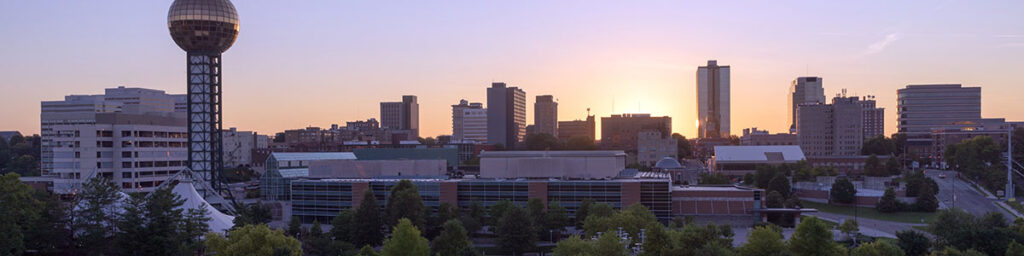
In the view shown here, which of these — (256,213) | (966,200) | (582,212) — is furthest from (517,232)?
(966,200)

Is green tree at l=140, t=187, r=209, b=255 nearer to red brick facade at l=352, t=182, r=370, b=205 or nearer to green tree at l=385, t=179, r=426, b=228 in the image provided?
green tree at l=385, t=179, r=426, b=228

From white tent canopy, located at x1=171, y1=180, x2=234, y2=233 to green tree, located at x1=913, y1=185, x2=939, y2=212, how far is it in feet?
244

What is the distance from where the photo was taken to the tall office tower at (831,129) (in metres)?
177

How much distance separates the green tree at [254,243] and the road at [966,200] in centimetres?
7036

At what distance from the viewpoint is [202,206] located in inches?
2341

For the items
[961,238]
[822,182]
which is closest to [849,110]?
[822,182]

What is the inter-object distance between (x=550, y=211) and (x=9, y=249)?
42.0m

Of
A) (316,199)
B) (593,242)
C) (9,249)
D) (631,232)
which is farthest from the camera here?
(316,199)

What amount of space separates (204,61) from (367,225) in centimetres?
5027

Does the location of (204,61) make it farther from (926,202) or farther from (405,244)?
(926,202)

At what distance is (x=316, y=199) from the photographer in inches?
3238

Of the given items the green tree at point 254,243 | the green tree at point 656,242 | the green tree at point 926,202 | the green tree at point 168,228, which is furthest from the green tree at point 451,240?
the green tree at point 926,202

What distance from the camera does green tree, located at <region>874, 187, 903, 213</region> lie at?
281ft

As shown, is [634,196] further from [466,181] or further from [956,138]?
[956,138]
